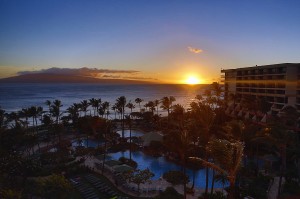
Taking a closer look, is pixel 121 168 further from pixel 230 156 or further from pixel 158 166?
pixel 230 156

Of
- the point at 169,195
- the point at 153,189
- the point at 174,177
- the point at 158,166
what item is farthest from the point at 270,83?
the point at 169,195

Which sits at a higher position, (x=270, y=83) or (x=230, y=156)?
(x=270, y=83)

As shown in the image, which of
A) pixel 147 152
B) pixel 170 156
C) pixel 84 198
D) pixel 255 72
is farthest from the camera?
pixel 255 72

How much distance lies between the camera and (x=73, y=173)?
33625 mm

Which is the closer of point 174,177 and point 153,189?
point 174,177

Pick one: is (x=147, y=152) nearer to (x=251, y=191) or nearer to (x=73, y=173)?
(x=73, y=173)

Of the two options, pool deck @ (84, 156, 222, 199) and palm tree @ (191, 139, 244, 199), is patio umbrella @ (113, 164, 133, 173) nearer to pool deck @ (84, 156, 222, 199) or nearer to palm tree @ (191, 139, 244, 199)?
pool deck @ (84, 156, 222, 199)

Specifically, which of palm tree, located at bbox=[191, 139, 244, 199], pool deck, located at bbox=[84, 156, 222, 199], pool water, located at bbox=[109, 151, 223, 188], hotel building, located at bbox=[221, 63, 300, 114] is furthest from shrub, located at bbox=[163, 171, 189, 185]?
hotel building, located at bbox=[221, 63, 300, 114]

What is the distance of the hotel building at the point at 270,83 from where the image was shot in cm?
5578

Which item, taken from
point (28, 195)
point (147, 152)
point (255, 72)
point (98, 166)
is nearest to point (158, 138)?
point (147, 152)

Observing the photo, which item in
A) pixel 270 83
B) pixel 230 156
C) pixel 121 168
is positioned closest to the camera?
pixel 230 156

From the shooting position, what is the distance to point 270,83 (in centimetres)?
6412

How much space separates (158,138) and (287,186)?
2287cm

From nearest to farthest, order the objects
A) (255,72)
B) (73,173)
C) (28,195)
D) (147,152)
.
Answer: (28,195), (73,173), (147,152), (255,72)
